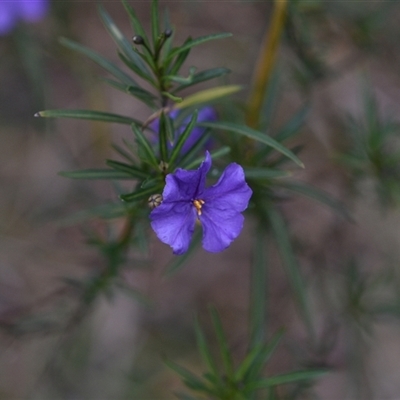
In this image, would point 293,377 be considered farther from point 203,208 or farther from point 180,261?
point 203,208

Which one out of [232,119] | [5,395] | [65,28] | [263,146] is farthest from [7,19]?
[5,395]

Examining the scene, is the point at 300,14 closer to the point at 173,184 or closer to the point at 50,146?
the point at 173,184

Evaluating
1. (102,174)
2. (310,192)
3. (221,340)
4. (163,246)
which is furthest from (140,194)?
(163,246)

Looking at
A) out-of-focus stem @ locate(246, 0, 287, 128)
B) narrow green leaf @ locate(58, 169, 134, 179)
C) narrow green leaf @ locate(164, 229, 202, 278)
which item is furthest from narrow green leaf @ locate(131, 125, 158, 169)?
out-of-focus stem @ locate(246, 0, 287, 128)

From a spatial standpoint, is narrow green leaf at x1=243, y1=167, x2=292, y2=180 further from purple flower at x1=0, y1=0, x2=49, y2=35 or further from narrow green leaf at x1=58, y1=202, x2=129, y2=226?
purple flower at x1=0, y1=0, x2=49, y2=35

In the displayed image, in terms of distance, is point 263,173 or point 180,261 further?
point 180,261
